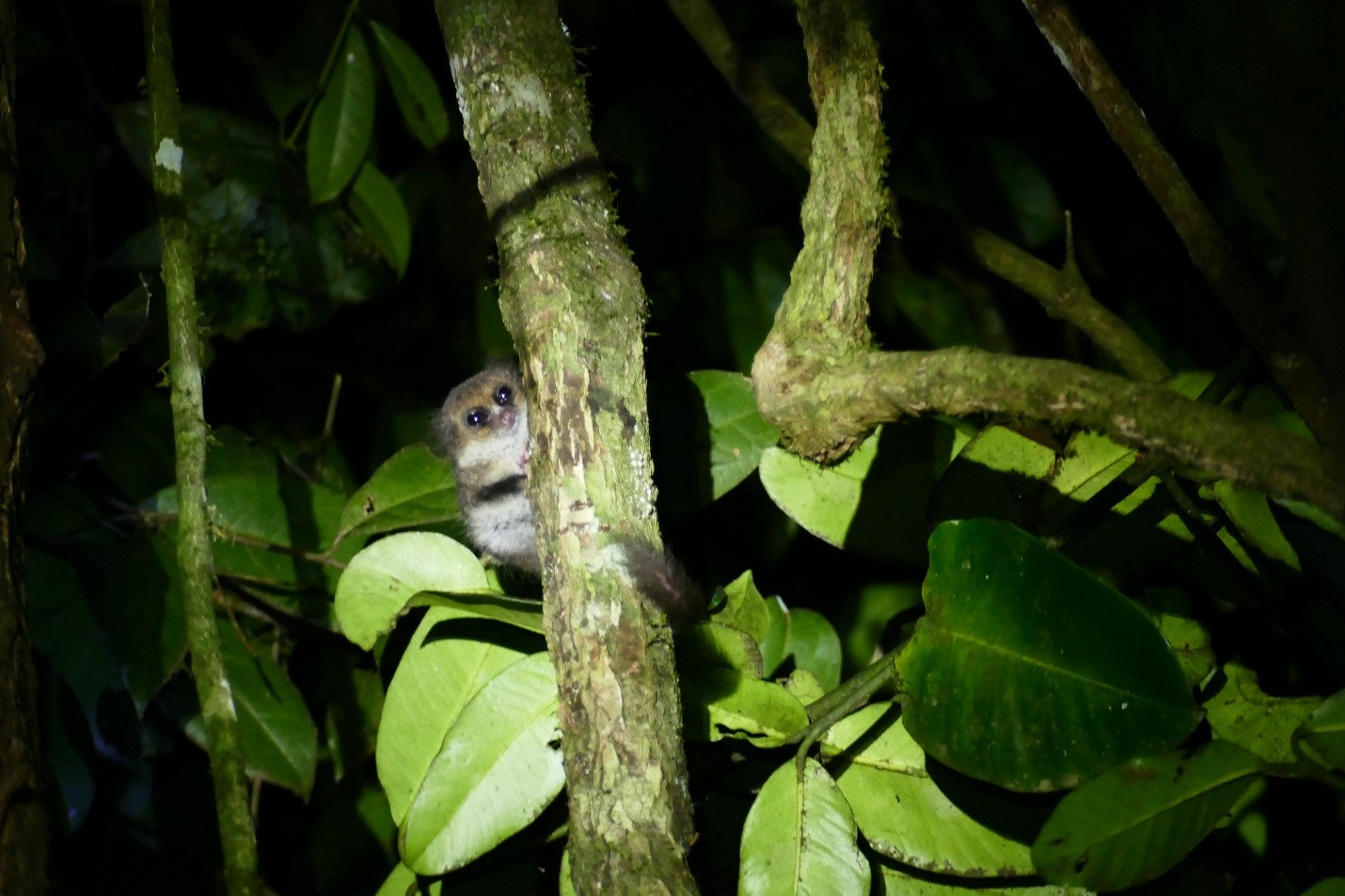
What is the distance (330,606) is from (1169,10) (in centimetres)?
180

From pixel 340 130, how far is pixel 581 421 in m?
1.15

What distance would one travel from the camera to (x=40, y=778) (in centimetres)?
105

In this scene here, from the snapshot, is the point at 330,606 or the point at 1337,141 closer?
the point at 1337,141

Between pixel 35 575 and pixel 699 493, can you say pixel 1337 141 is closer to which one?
pixel 699 493

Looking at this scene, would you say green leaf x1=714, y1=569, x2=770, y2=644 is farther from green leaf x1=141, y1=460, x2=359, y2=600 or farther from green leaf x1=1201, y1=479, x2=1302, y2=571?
green leaf x1=141, y1=460, x2=359, y2=600

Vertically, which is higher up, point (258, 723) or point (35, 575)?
point (35, 575)

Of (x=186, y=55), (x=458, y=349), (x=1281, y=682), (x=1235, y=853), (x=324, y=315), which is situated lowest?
(x=1235, y=853)

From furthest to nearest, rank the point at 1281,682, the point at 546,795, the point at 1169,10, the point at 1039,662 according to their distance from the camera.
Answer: the point at 1169,10 → the point at 1281,682 → the point at 546,795 → the point at 1039,662

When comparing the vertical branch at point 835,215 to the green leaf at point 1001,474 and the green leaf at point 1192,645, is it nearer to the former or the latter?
the green leaf at point 1001,474

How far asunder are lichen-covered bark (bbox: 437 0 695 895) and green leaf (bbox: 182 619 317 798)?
34.8 inches

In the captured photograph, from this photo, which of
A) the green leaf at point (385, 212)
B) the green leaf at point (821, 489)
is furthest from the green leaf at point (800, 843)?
the green leaf at point (385, 212)

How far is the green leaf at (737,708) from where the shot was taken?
113 centimetres

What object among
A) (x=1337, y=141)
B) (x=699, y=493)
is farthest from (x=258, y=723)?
(x=1337, y=141)

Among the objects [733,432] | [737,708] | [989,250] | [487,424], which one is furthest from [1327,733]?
[487,424]
